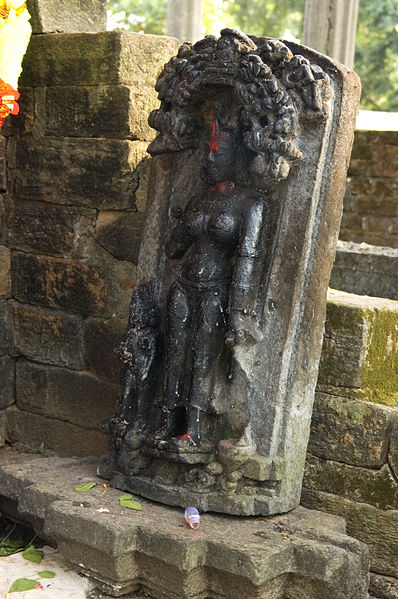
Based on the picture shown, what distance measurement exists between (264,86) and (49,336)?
1984mm

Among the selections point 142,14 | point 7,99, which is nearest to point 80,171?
point 7,99

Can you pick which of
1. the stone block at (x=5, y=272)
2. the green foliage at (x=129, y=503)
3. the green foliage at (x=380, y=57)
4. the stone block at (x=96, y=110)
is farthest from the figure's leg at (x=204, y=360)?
the green foliage at (x=380, y=57)

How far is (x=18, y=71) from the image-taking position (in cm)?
425

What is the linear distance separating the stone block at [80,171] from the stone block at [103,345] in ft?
1.94

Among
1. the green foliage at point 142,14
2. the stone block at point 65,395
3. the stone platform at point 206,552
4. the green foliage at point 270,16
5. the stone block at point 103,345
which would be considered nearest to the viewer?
the stone platform at point 206,552

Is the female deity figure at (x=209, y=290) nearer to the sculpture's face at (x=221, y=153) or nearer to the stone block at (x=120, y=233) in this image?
the sculpture's face at (x=221, y=153)

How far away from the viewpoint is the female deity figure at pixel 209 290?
11.3ft

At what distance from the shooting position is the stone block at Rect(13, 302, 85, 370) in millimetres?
4629

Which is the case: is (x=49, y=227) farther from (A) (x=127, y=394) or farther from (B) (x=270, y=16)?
(B) (x=270, y=16)

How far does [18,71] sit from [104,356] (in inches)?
57.3

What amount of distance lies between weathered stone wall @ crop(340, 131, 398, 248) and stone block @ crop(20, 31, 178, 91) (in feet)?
10.4

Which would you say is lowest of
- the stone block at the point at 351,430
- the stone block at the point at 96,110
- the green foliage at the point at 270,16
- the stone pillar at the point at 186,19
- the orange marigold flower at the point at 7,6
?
the stone block at the point at 351,430

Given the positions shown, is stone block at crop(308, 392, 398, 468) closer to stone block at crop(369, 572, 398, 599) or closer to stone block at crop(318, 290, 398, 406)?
stone block at crop(318, 290, 398, 406)

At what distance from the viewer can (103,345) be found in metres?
4.50
